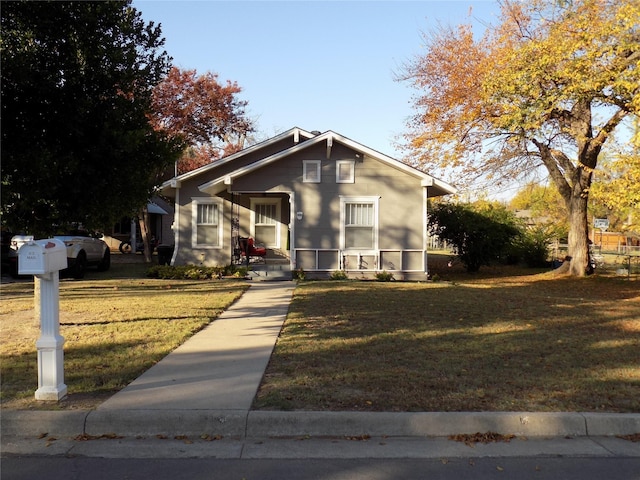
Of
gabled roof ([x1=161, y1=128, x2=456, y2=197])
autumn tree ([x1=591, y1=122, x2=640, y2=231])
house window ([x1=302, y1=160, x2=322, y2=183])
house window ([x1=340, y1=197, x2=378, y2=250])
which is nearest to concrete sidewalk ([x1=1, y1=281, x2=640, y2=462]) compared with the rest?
autumn tree ([x1=591, y1=122, x2=640, y2=231])

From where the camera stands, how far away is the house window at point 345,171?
17.8 metres

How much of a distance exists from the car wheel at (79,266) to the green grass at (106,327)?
174 centimetres

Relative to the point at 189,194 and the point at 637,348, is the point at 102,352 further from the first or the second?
the point at 189,194

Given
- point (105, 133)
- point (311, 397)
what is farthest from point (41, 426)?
point (105, 133)

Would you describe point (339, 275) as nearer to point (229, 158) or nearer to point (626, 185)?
point (229, 158)

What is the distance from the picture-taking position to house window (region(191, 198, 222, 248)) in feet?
61.7

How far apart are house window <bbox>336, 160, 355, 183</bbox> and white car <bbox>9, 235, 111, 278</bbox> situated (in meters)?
8.50

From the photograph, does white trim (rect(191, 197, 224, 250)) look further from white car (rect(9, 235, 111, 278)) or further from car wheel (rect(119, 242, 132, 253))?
car wheel (rect(119, 242, 132, 253))

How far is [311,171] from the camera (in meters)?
17.9

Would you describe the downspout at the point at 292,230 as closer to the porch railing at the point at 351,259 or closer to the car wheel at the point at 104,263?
the porch railing at the point at 351,259

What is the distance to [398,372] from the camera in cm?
646

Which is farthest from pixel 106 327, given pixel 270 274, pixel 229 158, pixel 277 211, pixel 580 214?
pixel 580 214

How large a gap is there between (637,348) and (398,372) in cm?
398

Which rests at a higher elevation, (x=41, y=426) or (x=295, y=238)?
(x=295, y=238)
